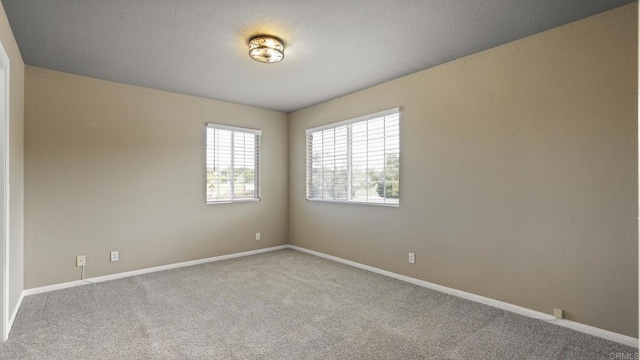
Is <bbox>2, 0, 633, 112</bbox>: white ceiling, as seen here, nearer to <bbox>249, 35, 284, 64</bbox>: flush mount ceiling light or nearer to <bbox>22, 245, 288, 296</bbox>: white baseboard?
<bbox>249, 35, 284, 64</bbox>: flush mount ceiling light

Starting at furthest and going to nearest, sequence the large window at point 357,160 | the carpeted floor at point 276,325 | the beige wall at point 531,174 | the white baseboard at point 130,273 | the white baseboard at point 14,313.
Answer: the large window at point 357,160, the white baseboard at point 130,273, the white baseboard at point 14,313, the beige wall at point 531,174, the carpeted floor at point 276,325

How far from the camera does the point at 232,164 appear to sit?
4988 millimetres

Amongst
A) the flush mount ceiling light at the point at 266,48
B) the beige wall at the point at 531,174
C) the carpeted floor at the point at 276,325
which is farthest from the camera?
the flush mount ceiling light at the point at 266,48

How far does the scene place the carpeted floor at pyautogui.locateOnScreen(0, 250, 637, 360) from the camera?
2.24m

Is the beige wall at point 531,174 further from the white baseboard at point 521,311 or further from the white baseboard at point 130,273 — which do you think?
the white baseboard at point 130,273

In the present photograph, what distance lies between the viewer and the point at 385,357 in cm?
218

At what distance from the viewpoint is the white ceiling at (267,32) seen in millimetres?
2316

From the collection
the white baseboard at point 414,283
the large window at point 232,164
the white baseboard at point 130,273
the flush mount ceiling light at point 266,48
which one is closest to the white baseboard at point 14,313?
the white baseboard at point 414,283

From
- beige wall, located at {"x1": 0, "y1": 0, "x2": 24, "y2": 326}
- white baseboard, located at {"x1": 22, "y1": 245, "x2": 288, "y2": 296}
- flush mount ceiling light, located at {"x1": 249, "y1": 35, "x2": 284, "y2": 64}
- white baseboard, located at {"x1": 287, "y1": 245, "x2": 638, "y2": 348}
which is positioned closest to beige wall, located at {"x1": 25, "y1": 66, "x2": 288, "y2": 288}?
white baseboard, located at {"x1": 22, "y1": 245, "x2": 288, "y2": 296}

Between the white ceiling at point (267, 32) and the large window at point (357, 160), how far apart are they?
687mm

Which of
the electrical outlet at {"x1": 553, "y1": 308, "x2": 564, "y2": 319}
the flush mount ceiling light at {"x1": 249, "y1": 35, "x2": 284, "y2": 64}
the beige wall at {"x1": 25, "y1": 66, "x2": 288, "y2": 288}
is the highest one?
the flush mount ceiling light at {"x1": 249, "y1": 35, "x2": 284, "y2": 64}

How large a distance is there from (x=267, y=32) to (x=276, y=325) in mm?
2405

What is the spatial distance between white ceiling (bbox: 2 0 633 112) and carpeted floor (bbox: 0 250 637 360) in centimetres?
238

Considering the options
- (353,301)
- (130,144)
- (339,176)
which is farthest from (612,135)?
(130,144)
